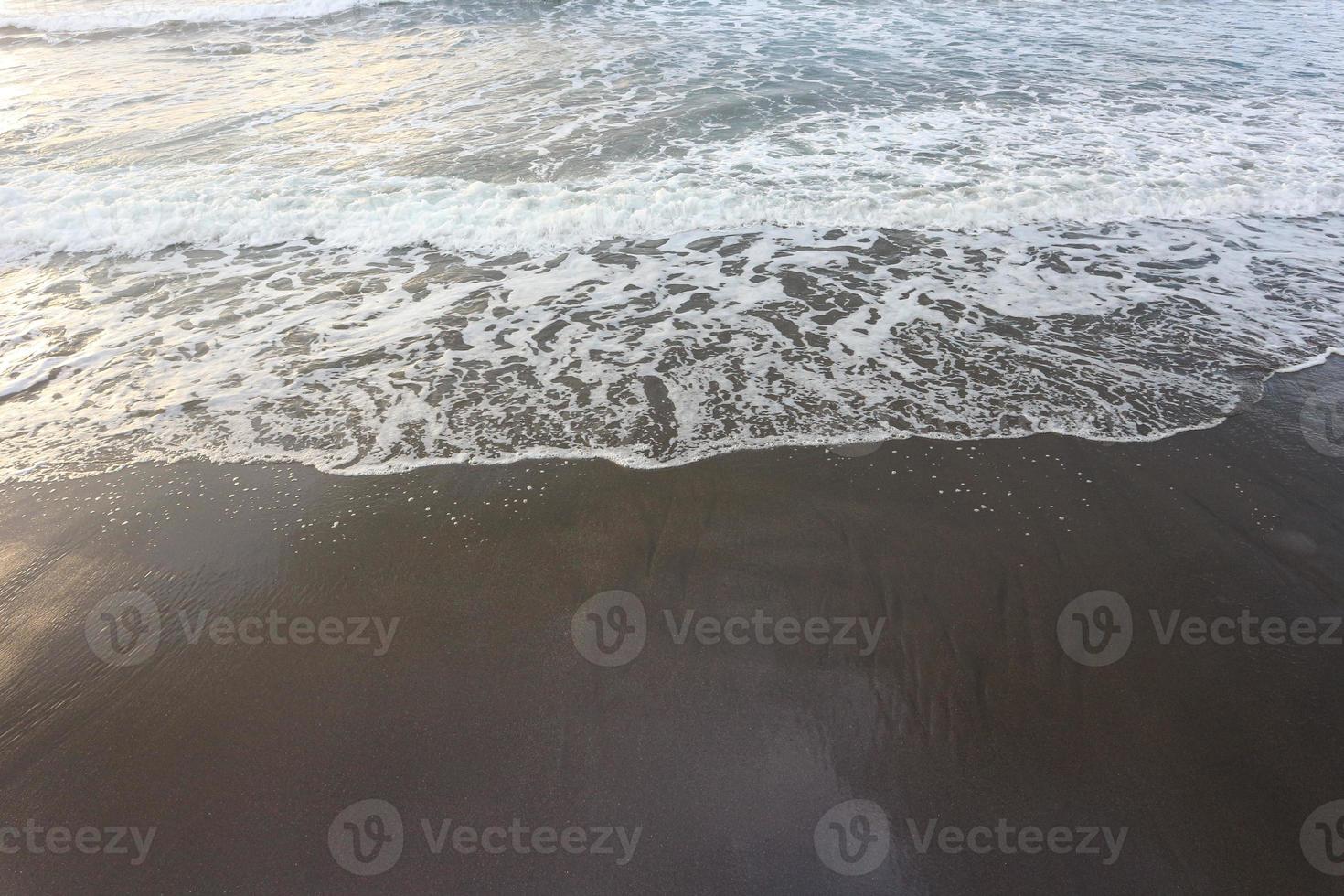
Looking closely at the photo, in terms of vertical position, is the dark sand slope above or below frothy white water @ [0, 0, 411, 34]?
below

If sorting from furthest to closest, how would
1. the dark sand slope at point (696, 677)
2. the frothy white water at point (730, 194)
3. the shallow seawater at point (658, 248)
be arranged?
the frothy white water at point (730, 194), the shallow seawater at point (658, 248), the dark sand slope at point (696, 677)

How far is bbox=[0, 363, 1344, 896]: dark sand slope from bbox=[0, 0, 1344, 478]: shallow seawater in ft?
1.46

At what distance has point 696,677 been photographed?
115 inches

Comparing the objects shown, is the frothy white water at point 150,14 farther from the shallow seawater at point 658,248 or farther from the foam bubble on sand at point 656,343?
the foam bubble on sand at point 656,343

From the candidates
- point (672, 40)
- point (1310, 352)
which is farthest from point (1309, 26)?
A: point (1310, 352)

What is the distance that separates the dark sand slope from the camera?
2.40m

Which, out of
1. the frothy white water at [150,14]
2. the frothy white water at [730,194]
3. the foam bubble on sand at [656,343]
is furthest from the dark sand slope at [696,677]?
the frothy white water at [150,14]

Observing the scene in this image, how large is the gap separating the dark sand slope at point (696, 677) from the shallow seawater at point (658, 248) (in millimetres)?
444

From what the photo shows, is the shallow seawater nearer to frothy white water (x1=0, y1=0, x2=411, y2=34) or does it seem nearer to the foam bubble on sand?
the foam bubble on sand

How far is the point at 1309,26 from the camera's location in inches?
542

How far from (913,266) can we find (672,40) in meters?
10.1

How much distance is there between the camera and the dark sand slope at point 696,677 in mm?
2400

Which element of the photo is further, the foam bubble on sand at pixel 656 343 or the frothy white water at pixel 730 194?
the frothy white water at pixel 730 194

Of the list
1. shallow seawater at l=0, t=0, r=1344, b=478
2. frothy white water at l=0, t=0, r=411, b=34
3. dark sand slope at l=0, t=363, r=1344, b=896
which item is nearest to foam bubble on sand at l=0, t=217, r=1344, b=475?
shallow seawater at l=0, t=0, r=1344, b=478
